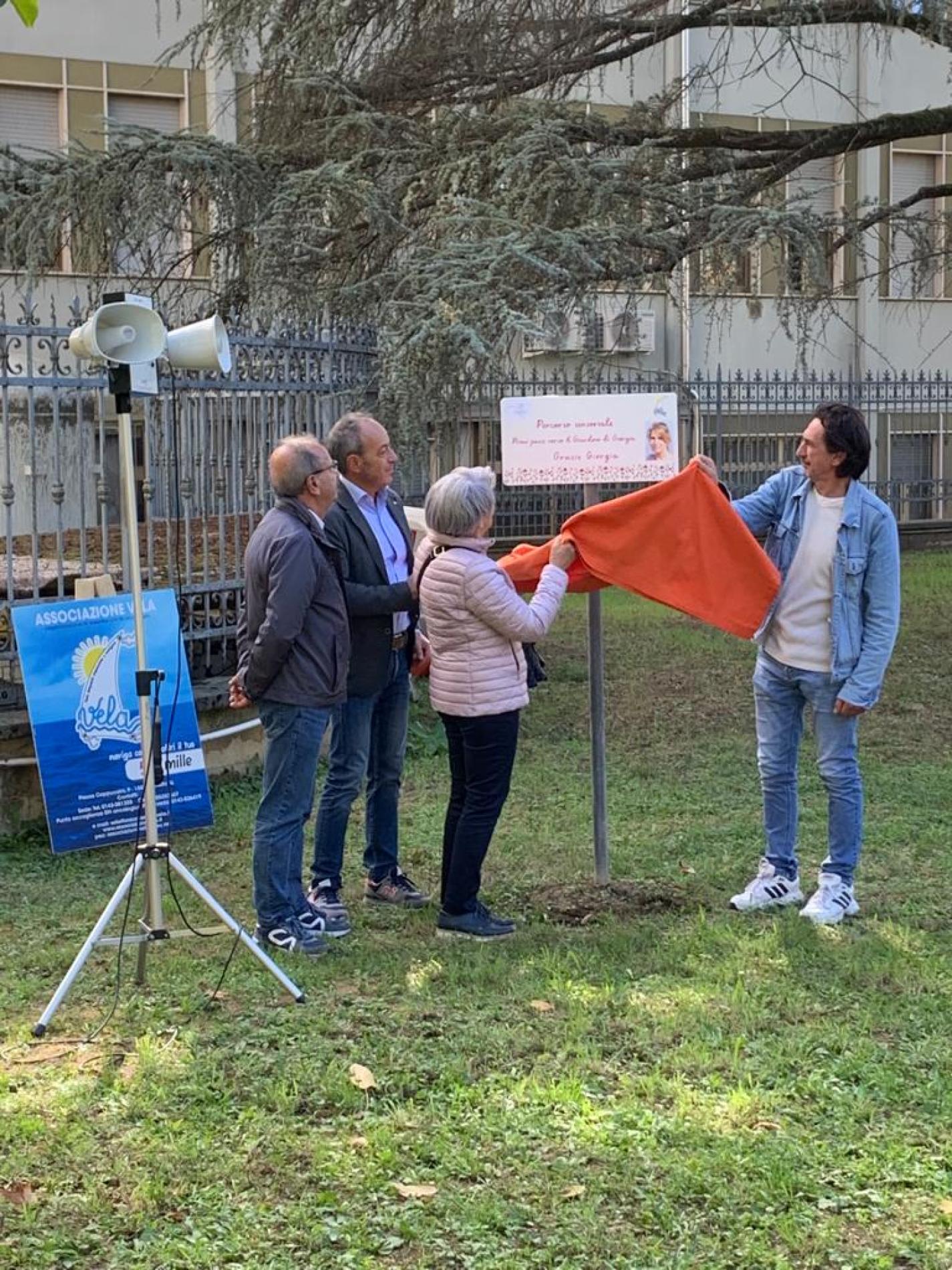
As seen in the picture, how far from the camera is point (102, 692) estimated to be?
683 centimetres

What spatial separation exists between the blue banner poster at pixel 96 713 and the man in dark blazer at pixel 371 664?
1.08m

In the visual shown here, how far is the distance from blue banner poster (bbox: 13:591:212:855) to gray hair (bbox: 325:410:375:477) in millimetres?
1372

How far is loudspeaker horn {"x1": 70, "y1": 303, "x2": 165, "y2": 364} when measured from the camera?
4.94 m

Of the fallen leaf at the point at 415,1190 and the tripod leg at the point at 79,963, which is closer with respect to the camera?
the fallen leaf at the point at 415,1190

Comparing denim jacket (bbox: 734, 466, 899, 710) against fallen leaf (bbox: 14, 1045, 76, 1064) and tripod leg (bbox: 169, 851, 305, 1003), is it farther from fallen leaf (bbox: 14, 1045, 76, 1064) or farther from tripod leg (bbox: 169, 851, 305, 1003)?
fallen leaf (bbox: 14, 1045, 76, 1064)

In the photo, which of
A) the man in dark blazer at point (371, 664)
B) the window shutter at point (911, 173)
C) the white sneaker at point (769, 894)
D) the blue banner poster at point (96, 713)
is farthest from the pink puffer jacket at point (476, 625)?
the window shutter at point (911, 173)

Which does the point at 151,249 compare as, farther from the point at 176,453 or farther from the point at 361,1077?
the point at 361,1077

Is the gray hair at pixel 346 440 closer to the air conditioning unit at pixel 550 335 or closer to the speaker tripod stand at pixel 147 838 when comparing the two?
the speaker tripod stand at pixel 147 838

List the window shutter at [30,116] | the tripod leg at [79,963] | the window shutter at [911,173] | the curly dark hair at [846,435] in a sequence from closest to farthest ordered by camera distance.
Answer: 1. the tripod leg at [79,963]
2. the curly dark hair at [846,435]
3. the window shutter at [30,116]
4. the window shutter at [911,173]

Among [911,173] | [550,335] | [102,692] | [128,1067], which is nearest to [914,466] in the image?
[911,173]

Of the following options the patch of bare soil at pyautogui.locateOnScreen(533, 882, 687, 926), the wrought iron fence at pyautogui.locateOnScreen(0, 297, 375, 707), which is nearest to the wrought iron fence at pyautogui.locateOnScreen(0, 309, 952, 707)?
the wrought iron fence at pyautogui.locateOnScreen(0, 297, 375, 707)

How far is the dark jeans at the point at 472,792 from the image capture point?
18.1 feet

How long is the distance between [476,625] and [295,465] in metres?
0.90

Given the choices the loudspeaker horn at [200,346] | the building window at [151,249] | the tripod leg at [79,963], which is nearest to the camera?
the tripod leg at [79,963]
